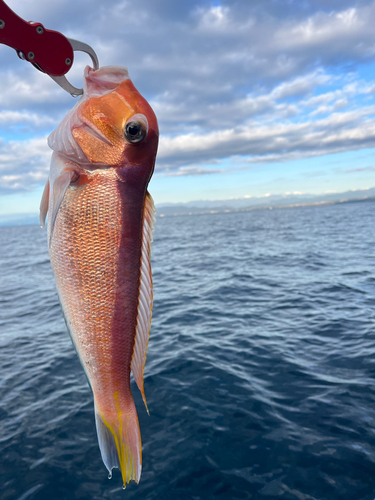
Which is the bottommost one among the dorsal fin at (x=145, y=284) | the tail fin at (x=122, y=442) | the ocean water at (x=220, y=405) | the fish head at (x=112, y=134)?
Result: the ocean water at (x=220, y=405)

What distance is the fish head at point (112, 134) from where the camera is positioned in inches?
78.8

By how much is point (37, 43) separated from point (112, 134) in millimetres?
768

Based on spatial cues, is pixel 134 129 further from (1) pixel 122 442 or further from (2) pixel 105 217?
(1) pixel 122 442

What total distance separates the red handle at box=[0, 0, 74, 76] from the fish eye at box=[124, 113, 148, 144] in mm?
646

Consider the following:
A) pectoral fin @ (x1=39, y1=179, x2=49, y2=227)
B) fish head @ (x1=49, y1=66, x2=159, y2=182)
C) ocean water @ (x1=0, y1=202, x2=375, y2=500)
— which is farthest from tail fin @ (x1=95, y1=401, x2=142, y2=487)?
ocean water @ (x1=0, y1=202, x2=375, y2=500)

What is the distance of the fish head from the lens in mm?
2002

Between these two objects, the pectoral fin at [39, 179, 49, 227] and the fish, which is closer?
the fish

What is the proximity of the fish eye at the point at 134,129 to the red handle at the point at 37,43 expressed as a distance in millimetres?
646

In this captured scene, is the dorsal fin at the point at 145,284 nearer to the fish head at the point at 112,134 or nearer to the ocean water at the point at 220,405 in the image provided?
the fish head at the point at 112,134

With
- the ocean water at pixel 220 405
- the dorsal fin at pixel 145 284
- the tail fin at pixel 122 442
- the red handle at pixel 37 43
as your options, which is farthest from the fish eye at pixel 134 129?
the ocean water at pixel 220 405

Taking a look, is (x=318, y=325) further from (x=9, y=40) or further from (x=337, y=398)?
(x=9, y=40)

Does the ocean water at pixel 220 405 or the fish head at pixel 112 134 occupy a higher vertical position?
the fish head at pixel 112 134

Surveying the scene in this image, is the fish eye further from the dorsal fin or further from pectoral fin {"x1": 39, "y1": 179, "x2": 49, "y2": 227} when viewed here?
pectoral fin {"x1": 39, "y1": 179, "x2": 49, "y2": 227}

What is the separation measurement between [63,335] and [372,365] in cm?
889
